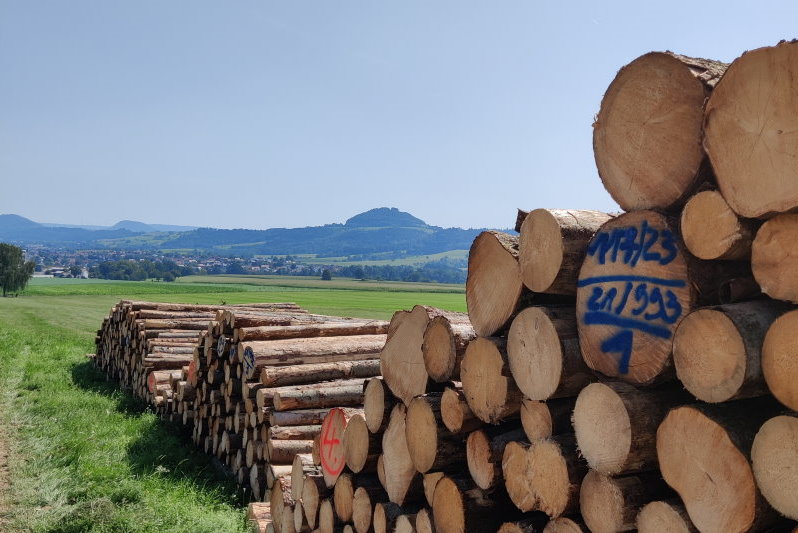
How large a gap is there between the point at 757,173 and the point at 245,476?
22.6 feet

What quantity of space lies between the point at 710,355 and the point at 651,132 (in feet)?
3.34

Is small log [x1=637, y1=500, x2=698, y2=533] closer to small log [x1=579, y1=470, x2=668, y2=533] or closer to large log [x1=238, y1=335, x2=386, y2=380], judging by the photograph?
small log [x1=579, y1=470, x2=668, y2=533]

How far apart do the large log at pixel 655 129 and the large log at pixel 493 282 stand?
0.72 meters

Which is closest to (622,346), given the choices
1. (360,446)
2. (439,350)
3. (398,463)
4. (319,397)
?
(439,350)

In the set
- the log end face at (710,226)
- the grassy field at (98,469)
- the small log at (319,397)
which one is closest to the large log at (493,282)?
the log end face at (710,226)

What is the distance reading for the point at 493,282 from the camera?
12.0ft

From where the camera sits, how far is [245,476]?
7.74m

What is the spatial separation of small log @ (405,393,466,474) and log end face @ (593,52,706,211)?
174 centimetres

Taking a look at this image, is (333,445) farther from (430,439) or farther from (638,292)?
(638,292)

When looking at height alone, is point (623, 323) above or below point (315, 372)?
above

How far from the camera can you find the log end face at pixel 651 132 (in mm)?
2688

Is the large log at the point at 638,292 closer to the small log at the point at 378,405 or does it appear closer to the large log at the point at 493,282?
the large log at the point at 493,282

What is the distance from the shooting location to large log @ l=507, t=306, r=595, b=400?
3.16 m

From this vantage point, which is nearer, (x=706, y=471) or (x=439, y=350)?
(x=706, y=471)
